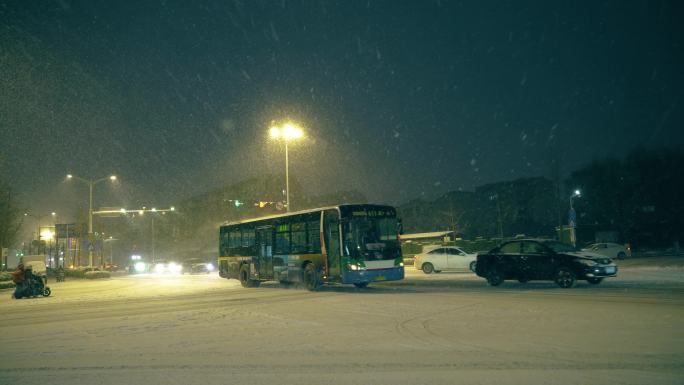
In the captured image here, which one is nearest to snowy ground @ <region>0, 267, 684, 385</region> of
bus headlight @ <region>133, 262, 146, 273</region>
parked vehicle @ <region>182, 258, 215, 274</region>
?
parked vehicle @ <region>182, 258, 215, 274</region>

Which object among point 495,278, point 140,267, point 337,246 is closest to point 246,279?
point 337,246

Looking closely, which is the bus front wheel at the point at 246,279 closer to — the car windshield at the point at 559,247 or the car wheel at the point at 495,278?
the car wheel at the point at 495,278

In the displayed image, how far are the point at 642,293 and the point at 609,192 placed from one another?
4995 cm

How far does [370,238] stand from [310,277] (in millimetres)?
2940

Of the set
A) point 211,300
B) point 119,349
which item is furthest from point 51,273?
point 119,349

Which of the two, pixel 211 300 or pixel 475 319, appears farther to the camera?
pixel 211 300

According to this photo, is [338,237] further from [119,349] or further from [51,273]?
[51,273]

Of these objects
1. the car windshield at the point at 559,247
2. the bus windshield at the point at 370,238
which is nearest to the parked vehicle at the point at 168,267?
the bus windshield at the point at 370,238

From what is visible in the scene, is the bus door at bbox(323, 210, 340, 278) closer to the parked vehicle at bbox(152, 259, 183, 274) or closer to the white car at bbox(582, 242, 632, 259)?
the white car at bbox(582, 242, 632, 259)

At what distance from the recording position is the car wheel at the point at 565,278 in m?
18.3

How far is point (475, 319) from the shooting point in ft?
38.4

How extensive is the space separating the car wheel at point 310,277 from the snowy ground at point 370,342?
487 centimetres

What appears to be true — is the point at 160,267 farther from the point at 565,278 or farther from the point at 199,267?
the point at 565,278

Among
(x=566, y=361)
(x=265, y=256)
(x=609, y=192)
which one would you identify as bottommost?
(x=566, y=361)
